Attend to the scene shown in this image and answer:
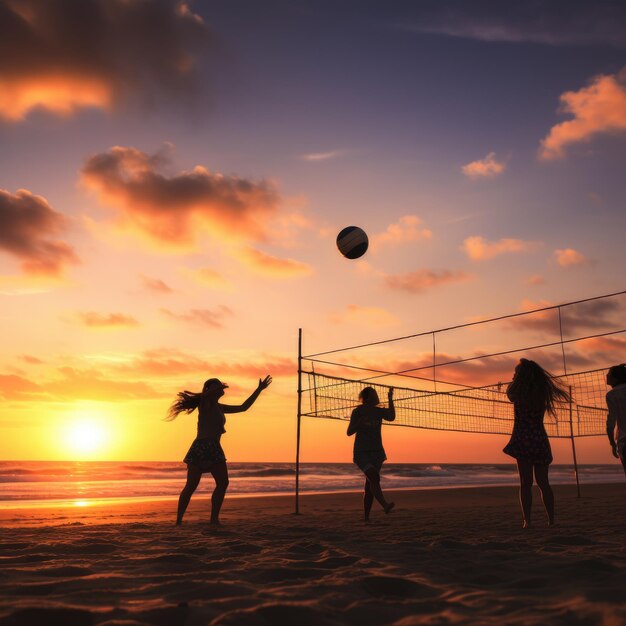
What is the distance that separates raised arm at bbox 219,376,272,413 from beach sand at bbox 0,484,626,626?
1.72 metres

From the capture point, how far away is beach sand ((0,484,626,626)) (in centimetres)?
263

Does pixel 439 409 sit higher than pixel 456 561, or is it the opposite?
pixel 439 409

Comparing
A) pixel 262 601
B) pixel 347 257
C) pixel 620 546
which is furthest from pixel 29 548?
pixel 347 257

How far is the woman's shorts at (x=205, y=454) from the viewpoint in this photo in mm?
6984

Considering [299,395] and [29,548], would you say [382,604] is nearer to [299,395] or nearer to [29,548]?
[29,548]

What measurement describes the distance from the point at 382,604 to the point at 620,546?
2.58 metres

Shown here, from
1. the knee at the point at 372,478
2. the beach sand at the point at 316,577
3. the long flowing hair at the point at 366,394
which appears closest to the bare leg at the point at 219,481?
the beach sand at the point at 316,577

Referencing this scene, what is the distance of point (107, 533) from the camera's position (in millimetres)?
5934

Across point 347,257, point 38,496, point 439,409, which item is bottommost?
point 38,496

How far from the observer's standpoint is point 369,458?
7836 millimetres

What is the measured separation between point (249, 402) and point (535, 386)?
3.18 m

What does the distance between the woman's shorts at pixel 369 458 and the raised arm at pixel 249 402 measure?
1.55m

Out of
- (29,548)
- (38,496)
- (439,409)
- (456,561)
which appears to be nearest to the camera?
(456,561)

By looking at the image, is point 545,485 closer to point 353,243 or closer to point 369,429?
point 369,429
